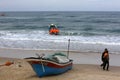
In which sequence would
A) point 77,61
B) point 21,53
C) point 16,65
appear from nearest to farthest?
point 16,65 < point 77,61 < point 21,53

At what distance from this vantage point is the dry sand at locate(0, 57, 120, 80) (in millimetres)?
16922

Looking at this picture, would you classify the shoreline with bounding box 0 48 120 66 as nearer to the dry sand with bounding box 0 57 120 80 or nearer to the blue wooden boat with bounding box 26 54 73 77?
the dry sand with bounding box 0 57 120 80

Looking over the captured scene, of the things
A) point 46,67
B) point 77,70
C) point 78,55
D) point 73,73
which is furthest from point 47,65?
point 78,55

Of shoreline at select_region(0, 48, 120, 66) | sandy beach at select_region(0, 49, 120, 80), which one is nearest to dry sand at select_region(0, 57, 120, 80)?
sandy beach at select_region(0, 49, 120, 80)

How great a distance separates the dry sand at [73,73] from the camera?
16.9 meters

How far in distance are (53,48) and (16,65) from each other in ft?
26.9

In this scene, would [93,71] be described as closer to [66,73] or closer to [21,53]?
[66,73]

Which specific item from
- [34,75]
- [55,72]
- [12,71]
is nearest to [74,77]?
[55,72]

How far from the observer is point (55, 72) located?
56.6ft

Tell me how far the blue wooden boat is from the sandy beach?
0.96 feet

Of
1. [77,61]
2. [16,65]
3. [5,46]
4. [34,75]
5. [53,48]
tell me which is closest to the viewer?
[34,75]

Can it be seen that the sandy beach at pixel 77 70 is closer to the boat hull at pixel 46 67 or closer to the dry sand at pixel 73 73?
the dry sand at pixel 73 73

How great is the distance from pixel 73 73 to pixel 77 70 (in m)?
1.05

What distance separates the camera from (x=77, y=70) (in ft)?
62.4
